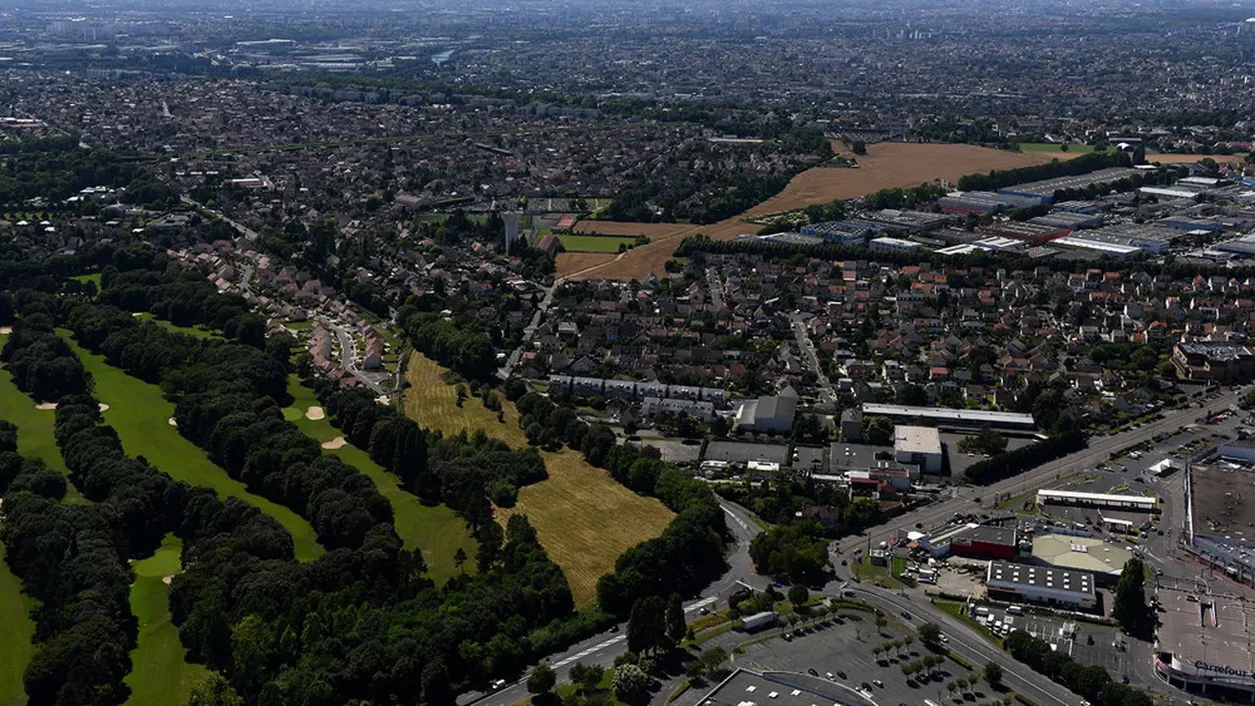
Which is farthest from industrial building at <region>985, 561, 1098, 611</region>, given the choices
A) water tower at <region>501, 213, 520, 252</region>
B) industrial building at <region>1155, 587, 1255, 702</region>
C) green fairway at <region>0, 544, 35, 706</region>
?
water tower at <region>501, 213, 520, 252</region>

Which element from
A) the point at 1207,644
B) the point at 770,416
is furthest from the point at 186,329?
the point at 1207,644

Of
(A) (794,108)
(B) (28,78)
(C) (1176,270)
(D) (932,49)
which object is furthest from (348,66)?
(C) (1176,270)

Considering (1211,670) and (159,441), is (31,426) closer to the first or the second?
(159,441)

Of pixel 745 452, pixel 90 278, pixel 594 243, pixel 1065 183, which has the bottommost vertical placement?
pixel 90 278

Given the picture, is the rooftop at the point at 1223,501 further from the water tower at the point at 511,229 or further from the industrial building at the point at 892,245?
the water tower at the point at 511,229

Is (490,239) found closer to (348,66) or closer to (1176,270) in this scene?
(1176,270)

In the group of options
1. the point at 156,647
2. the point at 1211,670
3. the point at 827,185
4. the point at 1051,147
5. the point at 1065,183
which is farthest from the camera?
the point at 1051,147

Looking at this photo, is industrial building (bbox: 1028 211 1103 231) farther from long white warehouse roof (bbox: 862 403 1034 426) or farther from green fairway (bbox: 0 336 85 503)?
green fairway (bbox: 0 336 85 503)
